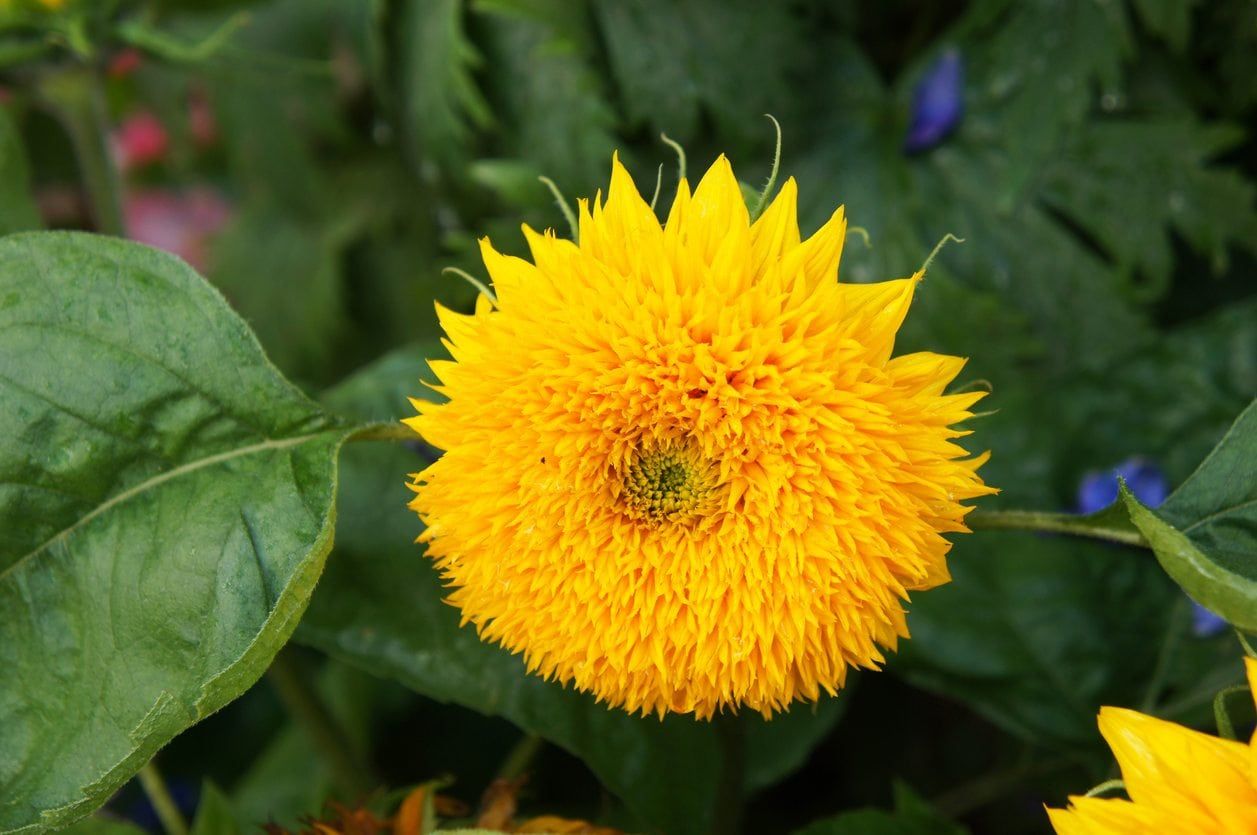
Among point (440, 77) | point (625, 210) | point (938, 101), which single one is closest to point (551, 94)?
point (440, 77)

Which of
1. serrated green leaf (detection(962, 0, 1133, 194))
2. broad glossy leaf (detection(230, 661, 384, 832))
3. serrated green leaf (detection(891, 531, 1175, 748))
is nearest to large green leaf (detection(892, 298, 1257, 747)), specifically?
serrated green leaf (detection(891, 531, 1175, 748))

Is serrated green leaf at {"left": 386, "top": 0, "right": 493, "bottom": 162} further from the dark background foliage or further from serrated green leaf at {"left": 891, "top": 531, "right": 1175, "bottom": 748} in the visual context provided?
serrated green leaf at {"left": 891, "top": 531, "right": 1175, "bottom": 748}

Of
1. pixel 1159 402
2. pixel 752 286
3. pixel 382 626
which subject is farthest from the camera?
pixel 1159 402

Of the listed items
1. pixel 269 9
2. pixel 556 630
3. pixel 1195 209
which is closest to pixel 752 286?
pixel 556 630

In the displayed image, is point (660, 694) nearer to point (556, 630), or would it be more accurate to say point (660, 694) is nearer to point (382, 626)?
point (556, 630)

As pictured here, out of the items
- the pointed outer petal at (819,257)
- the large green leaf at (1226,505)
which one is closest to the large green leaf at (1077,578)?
the large green leaf at (1226,505)

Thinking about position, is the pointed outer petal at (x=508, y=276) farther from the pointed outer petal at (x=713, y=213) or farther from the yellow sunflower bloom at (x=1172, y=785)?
the yellow sunflower bloom at (x=1172, y=785)
